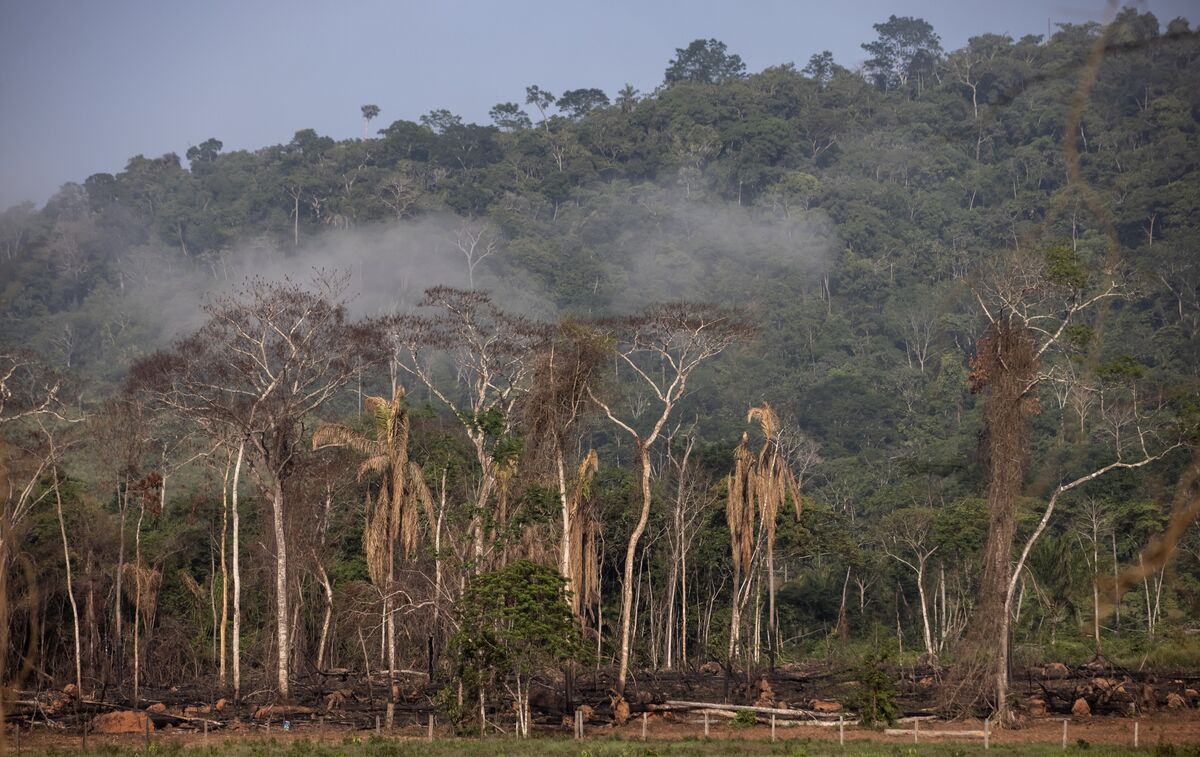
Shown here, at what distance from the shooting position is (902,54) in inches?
5979

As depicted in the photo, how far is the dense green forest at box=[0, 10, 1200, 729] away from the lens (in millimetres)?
33125

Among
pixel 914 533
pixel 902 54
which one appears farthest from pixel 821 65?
pixel 914 533

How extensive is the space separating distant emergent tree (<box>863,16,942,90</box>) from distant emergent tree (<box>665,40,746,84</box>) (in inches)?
622

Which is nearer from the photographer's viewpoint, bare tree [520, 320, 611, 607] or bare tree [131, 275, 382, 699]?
bare tree [520, 320, 611, 607]

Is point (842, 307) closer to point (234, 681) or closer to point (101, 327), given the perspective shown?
point (101, 327)

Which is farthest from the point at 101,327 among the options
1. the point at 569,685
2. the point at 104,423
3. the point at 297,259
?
the point at 569,685

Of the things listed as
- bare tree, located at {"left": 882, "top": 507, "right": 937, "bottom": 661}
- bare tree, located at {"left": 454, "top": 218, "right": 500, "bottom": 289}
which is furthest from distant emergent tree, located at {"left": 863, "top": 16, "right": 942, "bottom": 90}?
bare tree, located at {"left": 882, "top": 507, "right": 937, "bottom": 661}

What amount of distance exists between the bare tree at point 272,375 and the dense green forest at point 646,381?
22 centimetres

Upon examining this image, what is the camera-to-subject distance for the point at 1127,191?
97.7 m

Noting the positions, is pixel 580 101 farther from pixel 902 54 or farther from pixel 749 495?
pixel 749 495

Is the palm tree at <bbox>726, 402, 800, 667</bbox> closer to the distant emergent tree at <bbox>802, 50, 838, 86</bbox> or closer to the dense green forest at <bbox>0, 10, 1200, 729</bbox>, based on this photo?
the dense green forest at <bbox>0, 10, 1200, 729</bbox>

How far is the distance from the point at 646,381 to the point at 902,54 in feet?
283

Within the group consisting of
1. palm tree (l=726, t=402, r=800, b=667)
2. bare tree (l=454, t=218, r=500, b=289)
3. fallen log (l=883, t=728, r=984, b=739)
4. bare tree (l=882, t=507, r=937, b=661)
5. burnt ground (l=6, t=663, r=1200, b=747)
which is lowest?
burnt ground (l=6, t=663, r=1200, b=747)

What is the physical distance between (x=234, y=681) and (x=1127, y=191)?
82.5 metres
